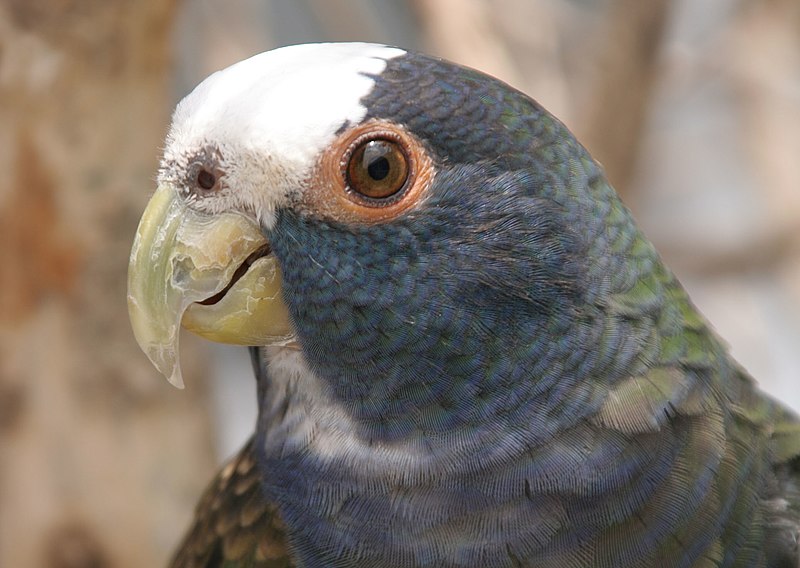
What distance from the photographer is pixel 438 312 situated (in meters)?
1.39

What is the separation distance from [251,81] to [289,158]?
0.53 ft

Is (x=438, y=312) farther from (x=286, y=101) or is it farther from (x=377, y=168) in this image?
(x=286, y=101)

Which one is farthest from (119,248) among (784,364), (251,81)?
(784,364)

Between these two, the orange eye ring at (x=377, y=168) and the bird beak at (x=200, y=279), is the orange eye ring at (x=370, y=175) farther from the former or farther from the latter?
the bird beak at (x=200, y=279)

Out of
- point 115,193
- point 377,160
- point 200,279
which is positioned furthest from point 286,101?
point 115,193

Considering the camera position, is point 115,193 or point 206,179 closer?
point 206,179

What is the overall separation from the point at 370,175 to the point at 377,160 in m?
0.02

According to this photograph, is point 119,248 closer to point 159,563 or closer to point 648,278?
point 159,563

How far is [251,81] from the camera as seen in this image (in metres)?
1.42

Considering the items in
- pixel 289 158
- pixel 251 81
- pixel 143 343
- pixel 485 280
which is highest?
pixel 251 81

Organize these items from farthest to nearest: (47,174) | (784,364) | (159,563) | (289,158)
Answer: (784,364), (159,563), (47,174), (289,158)

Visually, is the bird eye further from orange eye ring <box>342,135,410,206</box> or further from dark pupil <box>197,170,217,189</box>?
dark pupil <box>197,170,217,189</box>

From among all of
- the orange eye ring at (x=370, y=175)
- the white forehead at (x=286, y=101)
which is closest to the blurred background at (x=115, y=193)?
the white forehead at (x=286, y=101)

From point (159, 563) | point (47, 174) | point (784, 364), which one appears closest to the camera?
point (47, 174)
